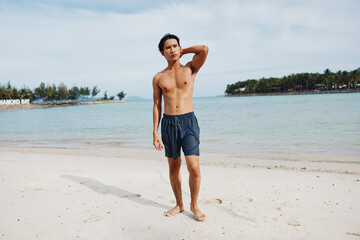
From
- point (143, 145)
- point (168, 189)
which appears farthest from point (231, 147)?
point (168, 189)

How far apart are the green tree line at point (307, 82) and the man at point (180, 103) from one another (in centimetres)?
12368

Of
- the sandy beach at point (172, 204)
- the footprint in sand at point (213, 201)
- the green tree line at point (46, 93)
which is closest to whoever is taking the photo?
the sandy beach at point (172, 204)

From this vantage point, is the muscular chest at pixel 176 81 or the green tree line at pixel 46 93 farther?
the green tree line at pixel 46 93

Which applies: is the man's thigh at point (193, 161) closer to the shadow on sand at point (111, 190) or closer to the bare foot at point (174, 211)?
the bare foot at point (174, 211)

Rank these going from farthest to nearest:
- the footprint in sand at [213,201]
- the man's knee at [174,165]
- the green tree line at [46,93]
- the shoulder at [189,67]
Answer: the green tree line at [46,93] < the footprint in sand at [213,201] < the man's knee at [174,165] < the shoulder at [189,67]

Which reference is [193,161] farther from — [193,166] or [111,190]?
[111,190]

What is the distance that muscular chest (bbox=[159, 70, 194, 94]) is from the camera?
312cm

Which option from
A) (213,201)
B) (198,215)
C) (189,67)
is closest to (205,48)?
(189,67)

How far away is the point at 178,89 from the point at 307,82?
12903 centimetres

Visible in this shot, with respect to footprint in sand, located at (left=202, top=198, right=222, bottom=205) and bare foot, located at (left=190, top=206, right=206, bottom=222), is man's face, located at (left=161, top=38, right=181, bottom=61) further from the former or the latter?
footprint in sand, located at (left=202, top=198, right=222, bottom=205)

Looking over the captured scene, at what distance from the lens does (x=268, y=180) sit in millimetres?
4883

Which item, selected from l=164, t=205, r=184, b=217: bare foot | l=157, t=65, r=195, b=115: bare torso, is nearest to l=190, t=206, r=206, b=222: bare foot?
l=164, t=205, r=184, b=217: bare foot

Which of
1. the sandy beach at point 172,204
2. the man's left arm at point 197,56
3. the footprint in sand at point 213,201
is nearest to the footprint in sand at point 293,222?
the sandy beach at point 172,204

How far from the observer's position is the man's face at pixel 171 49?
306 cm
